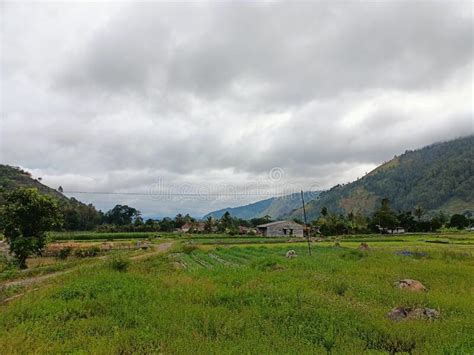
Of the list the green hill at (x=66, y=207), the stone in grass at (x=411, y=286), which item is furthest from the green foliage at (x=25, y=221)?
the green hill at (x=66, y=207)

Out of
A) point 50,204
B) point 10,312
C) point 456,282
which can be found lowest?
point 456,282

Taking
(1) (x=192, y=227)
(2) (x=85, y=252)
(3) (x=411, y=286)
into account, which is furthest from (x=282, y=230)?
(3) (x=411, y=286)

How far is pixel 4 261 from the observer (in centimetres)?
2869

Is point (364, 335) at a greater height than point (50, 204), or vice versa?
point (50, 204)

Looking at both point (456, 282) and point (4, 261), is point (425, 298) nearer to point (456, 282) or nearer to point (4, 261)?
point (456, 282)

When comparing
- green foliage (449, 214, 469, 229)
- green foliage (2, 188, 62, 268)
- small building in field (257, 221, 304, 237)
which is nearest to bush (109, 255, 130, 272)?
green foliage (2, 188, 62, 268)

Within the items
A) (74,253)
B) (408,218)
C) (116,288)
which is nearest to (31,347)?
(116,288)

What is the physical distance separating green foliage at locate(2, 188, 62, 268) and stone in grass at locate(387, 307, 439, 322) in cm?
2616

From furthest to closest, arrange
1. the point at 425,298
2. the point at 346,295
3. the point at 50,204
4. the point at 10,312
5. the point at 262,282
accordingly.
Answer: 1. the point at 50,204
2. the point at 262,282
3. the point at 346,295
4. the point at 425,298
5. the point at 10,312

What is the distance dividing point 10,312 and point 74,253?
29.4 m

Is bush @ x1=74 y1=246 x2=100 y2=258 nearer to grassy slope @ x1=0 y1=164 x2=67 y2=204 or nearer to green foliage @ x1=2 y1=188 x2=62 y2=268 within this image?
green foliage @ x1=2 y1=188 x2=62 y2=268

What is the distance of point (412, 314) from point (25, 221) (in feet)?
89.1

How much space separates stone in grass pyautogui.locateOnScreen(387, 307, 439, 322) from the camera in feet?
31.3

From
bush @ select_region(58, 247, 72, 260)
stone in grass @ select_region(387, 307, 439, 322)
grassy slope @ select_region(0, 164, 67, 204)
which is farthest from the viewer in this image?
grassy slope @ select_region(0, 164, 67, 204)
